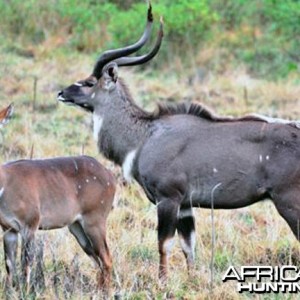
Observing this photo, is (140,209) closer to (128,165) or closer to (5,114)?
(128,165)

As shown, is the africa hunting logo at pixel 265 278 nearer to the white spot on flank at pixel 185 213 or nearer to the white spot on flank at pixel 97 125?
the white spot on flank at pixel 185 213

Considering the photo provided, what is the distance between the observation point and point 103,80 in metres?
9.51

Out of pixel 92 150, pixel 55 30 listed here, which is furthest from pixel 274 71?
pixel 92 150

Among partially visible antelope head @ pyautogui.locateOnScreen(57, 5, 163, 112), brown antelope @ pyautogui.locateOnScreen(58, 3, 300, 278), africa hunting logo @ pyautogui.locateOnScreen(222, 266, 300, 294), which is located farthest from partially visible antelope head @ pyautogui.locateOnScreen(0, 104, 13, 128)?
africa hunting logo @ pyautogui.locateOnScreen(222, 266, 300, 294)

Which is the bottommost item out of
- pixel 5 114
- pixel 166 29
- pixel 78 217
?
pixel 78 217

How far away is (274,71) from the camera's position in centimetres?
1850

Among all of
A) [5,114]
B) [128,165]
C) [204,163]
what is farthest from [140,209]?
[5,114]

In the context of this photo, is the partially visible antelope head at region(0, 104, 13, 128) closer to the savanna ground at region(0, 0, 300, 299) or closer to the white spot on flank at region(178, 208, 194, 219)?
the savanna ground at region(0, 0, 300, 299)

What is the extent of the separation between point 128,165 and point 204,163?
0.79 metres

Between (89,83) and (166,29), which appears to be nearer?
(89,83)

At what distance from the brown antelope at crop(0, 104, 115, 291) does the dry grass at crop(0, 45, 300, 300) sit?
0.21 m

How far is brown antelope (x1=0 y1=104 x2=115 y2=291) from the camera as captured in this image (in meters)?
7.96

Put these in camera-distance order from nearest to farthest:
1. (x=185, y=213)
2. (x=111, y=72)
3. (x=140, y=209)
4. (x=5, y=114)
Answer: (x=5, y=114)
(x=185, y=213)
(x=111, y=72)
(x=140, y=209)

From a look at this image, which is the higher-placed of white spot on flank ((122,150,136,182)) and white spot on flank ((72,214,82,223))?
white spot on flank ((122,150,136,182))
